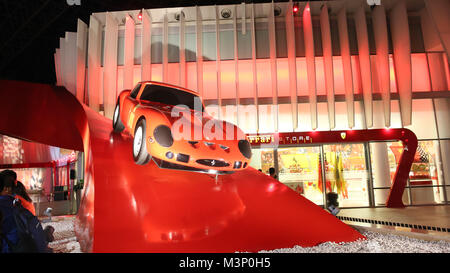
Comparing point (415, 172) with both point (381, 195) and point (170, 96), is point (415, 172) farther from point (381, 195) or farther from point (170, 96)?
point (170, 96)

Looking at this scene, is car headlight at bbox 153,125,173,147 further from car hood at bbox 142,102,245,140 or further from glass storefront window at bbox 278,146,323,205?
glass storefront window at bbox 278,146,323,205

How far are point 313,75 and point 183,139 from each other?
31.5 feet

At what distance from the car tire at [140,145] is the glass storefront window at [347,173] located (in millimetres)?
10486

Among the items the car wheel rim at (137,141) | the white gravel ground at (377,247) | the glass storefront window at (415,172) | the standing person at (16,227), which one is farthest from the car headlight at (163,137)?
the glass storefront window at (415,172)

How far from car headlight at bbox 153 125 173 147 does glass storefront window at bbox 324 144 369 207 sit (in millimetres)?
10500

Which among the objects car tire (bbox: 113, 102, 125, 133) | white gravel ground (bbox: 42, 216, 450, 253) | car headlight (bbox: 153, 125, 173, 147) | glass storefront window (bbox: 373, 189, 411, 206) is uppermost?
car tire (bbox: 113, 102, 125, 133)

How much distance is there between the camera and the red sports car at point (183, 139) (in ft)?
11.1

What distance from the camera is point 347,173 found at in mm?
12484

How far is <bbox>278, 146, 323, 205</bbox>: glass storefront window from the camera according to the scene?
1230cm

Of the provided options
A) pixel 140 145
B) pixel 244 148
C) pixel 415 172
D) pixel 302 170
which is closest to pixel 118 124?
pixel 140 145

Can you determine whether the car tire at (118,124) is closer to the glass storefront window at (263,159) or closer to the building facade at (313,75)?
the building facade at (313,75)

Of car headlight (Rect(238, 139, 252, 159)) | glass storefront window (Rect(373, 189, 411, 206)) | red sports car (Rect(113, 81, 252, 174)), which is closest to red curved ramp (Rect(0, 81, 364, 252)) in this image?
red sports car (Rect(113, 81, 252, 174))
